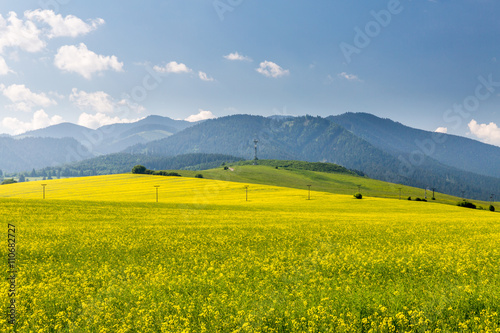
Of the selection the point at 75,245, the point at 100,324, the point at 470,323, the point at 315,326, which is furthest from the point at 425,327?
the point at 75,245

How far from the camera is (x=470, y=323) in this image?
29.1ft

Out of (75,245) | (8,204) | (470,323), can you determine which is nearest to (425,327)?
(470,323)

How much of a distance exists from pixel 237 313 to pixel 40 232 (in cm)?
2427

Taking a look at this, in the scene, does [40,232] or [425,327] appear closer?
[425,327]

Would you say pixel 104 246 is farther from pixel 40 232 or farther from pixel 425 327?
pixel 425 327

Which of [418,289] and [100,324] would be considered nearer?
[100,324]

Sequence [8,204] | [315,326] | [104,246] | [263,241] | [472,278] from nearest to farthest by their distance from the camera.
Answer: [315,326]
[472,278]
[104,246]
[263,241]
[8,204]

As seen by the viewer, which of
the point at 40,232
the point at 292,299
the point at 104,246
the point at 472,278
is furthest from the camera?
the point at 40,232

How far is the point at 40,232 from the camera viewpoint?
25922 mm

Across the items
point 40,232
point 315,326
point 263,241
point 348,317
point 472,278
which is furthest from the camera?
point 40,232

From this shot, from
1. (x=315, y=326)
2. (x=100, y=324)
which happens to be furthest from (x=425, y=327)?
(x=100, y=324)

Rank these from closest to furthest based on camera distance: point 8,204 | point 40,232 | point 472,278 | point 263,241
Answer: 1. point 472,278
2. point 263,241
3. point 40,232
4. point 8,204

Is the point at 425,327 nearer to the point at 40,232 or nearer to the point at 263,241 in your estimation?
the point at 263,241

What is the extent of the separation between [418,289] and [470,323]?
287cm
